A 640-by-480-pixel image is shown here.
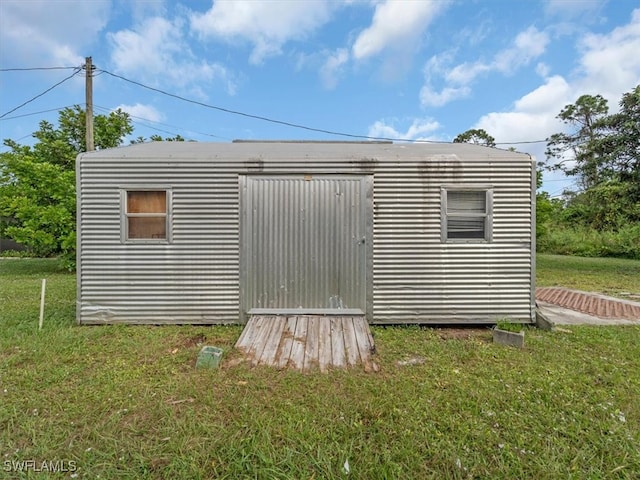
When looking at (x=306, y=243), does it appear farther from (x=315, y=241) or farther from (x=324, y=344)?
(x=324, y=344)

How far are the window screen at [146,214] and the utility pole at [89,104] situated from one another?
19.7ft

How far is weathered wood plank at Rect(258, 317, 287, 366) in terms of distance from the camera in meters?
3.16

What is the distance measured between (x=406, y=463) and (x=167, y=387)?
6.98ft

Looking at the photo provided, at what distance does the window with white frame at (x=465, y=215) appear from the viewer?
436 cm

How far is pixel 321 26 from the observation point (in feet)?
35.9

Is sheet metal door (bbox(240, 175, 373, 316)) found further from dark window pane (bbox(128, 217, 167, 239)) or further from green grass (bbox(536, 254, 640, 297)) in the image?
green grass (bbox(536, 254, 640, 297))

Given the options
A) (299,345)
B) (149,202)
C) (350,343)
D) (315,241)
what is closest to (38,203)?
(149,202)

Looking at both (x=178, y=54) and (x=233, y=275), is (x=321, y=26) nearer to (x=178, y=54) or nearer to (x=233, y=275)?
(x=178, y=54)

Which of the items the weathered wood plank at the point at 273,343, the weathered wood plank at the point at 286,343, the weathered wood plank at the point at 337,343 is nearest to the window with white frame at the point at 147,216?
the weathered wood plank at the point at 273,343

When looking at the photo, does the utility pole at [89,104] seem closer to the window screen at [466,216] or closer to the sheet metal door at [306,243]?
the sheet metal door at [306,243]

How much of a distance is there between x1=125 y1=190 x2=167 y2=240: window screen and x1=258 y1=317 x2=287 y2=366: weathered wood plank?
6.96 feet

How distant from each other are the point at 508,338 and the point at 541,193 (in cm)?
1702

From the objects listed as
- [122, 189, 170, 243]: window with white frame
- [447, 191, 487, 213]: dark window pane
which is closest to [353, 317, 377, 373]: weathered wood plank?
[447, 191, 487, 213]: dark window pane

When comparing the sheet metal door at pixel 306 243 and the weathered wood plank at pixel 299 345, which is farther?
the sheet metal door at pixel 306 243
